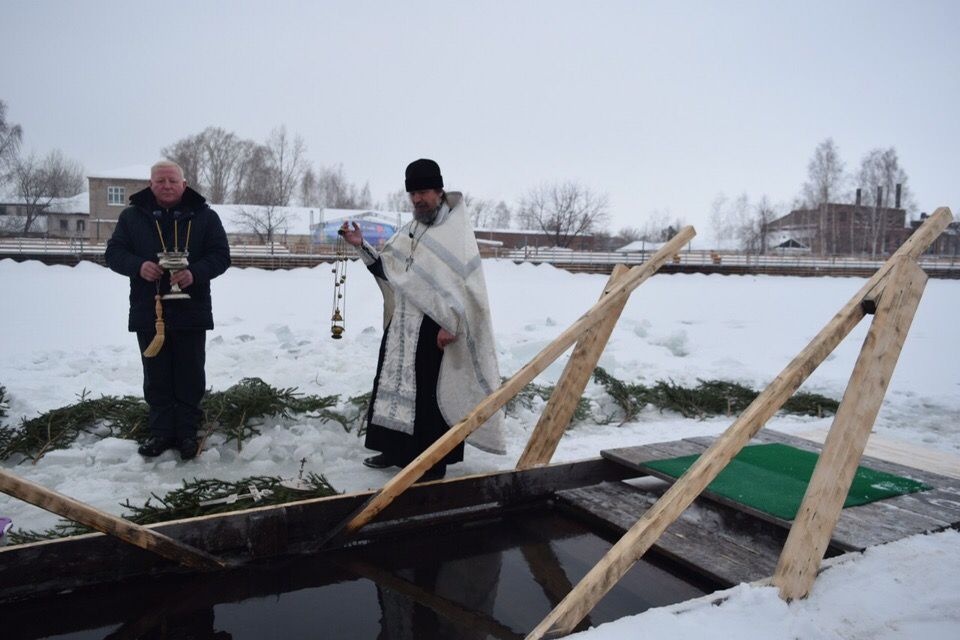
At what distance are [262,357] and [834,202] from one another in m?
54.3

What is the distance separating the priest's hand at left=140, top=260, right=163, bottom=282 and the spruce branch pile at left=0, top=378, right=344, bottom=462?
1.18 metres

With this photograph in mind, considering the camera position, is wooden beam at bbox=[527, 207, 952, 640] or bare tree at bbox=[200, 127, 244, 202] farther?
bare tree at bbox=[200, 127, 244, 202]

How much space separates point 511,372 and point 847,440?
4.70m

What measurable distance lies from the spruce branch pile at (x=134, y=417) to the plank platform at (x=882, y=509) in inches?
90.9

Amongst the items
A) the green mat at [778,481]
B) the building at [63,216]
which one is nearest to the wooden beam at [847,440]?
the green mat at [778,481]

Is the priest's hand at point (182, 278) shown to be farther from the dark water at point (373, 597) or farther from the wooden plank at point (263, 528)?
the dark water at point (373, 597)

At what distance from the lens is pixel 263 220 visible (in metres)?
47.1

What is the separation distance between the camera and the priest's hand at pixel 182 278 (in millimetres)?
3959

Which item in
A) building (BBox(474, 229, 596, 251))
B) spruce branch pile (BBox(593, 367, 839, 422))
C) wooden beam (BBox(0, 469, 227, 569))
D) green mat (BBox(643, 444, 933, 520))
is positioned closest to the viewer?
wooden beam (BBox(0, 469, 227, 569))

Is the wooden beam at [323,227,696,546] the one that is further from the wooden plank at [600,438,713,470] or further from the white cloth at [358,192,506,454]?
the wooden plank at [600,438,713,470]

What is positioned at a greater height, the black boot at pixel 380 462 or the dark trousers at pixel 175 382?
the dark trousers at pixel 175 382

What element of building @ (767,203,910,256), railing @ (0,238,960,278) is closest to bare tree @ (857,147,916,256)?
building @ (767,203,910,256)

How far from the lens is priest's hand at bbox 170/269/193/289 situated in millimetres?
3959

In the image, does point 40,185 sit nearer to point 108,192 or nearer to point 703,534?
point 108,192
